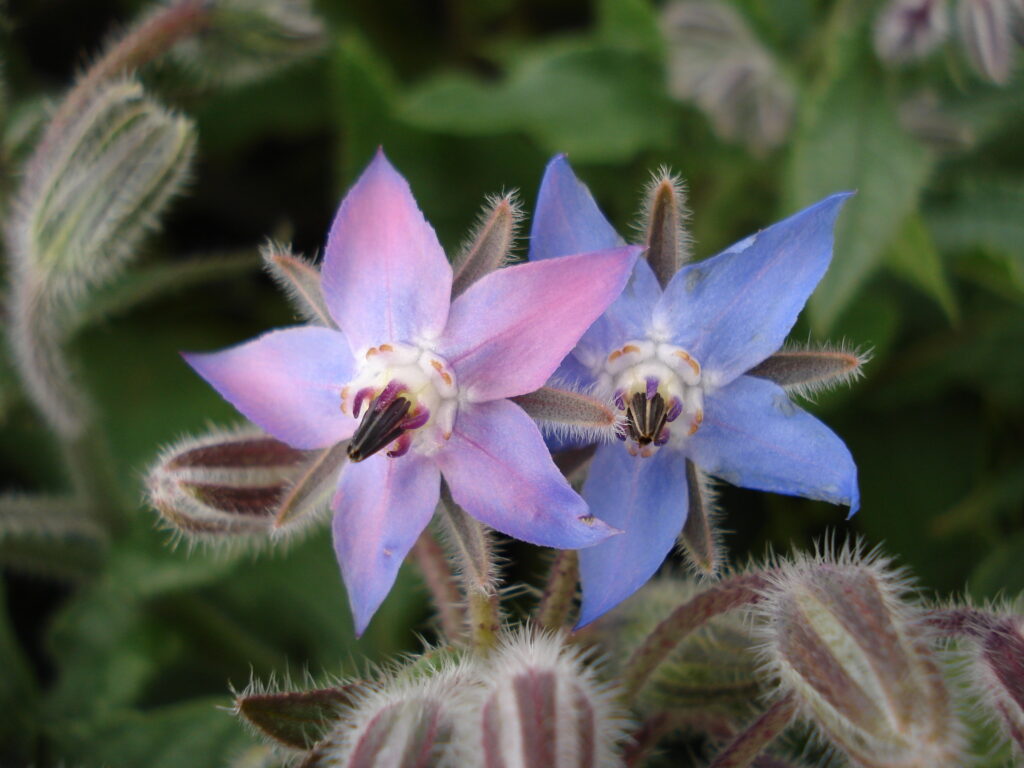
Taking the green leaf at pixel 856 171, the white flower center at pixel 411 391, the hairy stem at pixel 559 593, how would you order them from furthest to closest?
1. the green leaf at pixel 856 171
2. the hairy stem at pixel 559 593
3. the white flower center at pixel 411 391

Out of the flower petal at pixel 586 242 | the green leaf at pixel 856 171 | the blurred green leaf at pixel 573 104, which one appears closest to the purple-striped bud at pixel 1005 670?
the flower petal at pixel 586 242

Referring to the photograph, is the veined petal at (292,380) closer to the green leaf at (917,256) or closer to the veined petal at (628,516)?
the veined petal at (628,516)

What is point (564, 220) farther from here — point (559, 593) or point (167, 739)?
point (167, 739)

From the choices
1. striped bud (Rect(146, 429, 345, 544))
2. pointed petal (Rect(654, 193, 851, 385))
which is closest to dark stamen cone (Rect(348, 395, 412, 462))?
striped bud (Rect(146, 429, 345, 544))

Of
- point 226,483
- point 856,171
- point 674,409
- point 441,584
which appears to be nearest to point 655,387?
point 674,409

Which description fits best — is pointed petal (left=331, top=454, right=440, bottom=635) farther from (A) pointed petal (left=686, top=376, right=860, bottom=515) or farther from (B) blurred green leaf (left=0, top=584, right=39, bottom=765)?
(B) blurred green leaf (left=0, top=584, right=39, bottom=765)

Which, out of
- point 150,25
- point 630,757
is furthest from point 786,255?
point 150,25
